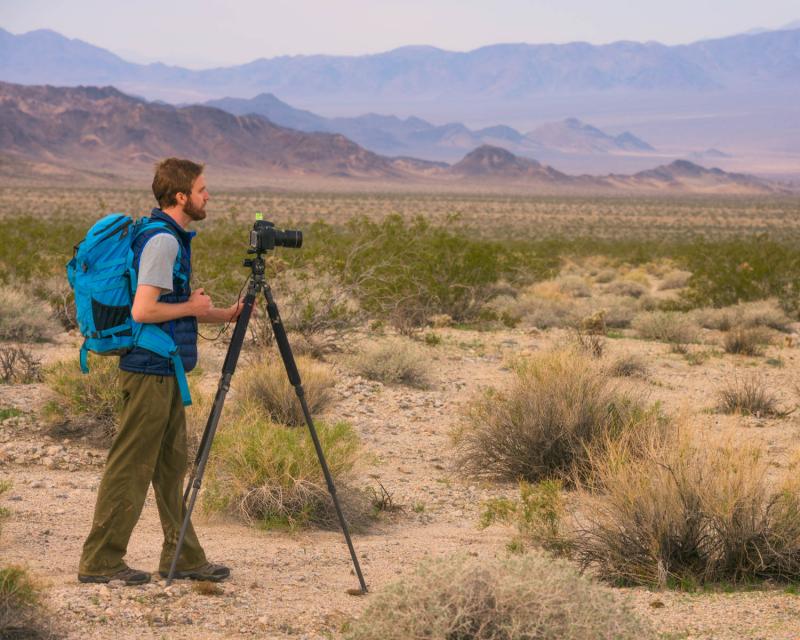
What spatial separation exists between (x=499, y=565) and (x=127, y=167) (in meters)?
129

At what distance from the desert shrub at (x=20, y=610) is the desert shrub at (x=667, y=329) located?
37.8ft

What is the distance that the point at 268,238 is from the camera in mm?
5082

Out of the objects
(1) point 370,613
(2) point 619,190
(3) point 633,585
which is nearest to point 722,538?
(3) point 633,585

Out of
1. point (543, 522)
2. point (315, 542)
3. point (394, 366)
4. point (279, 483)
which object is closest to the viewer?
point (543, 522)

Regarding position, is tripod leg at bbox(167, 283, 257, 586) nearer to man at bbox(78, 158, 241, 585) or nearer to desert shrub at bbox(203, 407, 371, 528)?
man at bbox(78, 158, 241, 585)

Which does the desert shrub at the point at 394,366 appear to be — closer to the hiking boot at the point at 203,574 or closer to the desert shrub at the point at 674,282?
the hiking boot at the point at 203,574

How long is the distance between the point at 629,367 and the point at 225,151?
13748 cm

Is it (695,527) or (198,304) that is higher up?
(198,304)

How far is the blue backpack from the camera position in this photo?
474 cm

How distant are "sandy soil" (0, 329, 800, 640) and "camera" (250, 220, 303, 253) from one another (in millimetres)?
1730

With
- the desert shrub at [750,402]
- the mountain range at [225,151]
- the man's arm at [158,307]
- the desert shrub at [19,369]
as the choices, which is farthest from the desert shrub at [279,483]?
the mountain range at [225,151]

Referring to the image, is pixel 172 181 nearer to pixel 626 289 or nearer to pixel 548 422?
pixel 548 422

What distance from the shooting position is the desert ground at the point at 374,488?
4.64 metres

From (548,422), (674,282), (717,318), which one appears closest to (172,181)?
Result: (548,422)
